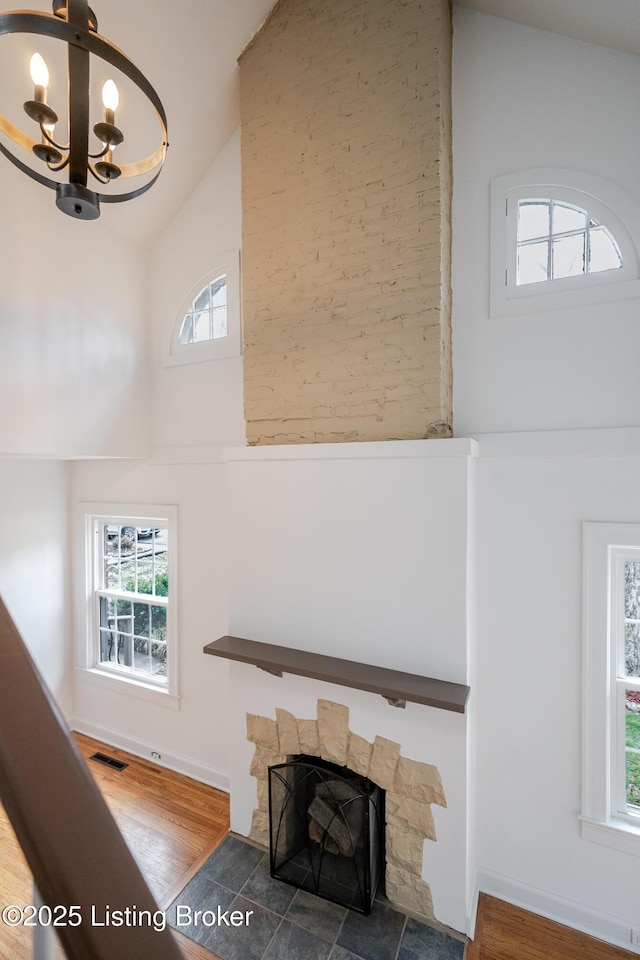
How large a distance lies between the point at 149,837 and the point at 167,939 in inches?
129

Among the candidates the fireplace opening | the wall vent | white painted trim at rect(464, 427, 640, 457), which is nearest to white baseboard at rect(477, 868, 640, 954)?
the fireplace opening

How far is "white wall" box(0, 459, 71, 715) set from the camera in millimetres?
3645

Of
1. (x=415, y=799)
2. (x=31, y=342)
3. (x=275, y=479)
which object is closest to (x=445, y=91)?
(x=275, y=479)

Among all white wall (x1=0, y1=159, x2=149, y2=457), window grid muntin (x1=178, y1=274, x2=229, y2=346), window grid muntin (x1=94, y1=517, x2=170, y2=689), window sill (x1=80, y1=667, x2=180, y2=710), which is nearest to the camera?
white wall (x1=0, y1=159, x2=149, y2=457)

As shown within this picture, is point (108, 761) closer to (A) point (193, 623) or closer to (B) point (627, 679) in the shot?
(A) point (193, 623)

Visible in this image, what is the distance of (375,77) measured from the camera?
2.47 meters

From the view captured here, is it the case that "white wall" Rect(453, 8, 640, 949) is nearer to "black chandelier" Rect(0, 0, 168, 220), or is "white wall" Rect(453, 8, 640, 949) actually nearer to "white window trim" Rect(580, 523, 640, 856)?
"white window trim" Rect(580, 523, 640, 856)

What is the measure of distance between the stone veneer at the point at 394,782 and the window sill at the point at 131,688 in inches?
53.9

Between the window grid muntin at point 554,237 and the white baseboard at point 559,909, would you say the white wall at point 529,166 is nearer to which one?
the window grid muntin at point 554,237

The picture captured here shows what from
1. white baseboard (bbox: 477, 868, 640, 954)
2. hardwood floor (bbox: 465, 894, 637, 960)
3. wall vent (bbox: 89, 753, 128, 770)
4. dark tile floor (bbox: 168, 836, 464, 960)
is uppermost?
white baseboard (bbox: 477, 868, 640, 954)

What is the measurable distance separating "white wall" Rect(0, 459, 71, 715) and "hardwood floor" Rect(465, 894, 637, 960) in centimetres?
347

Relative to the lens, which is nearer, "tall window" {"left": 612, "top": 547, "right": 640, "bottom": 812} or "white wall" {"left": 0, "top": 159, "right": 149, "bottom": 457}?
"tall window" {"left": 612, "top": 547, "right": 640, "bottom": 812}

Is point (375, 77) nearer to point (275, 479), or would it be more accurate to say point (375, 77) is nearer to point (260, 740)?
point (275, 479)

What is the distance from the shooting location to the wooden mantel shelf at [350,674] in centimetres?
212
